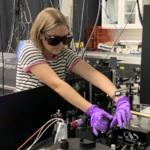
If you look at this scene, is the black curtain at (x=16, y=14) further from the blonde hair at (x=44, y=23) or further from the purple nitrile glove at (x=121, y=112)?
the purple nitrile glove at (x=121, y=112)

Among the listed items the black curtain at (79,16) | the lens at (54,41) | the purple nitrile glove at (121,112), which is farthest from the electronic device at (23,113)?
the black curtain at (79,16)

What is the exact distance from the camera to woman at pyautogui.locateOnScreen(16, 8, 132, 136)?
3.35 feet

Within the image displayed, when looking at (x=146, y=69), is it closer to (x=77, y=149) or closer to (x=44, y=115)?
(x=44, y=115)

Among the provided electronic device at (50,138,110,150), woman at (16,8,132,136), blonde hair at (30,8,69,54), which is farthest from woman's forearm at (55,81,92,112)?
electronic device at (50,138,110,150)

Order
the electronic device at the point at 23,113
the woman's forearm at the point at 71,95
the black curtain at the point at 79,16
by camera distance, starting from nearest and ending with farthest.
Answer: the electronic device at the point at 23,113 < the woman's forearm at the point at 71,95 < the black curtain at the point at 79,16

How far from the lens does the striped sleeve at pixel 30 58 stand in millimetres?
1109

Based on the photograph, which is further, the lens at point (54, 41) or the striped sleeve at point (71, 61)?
the striped sleeve at point (71, 61)

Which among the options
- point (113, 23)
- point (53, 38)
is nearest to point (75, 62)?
point (53, 38)

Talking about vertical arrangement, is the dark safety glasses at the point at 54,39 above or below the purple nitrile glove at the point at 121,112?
above

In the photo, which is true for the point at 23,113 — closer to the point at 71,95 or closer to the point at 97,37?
the point at 71,95

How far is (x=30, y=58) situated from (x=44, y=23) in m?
0.19

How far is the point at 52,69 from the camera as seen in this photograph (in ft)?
3.74

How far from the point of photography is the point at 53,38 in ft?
3.58

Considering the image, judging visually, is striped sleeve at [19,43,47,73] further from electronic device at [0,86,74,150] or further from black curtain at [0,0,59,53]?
black curtain at [0,0,59,53]
